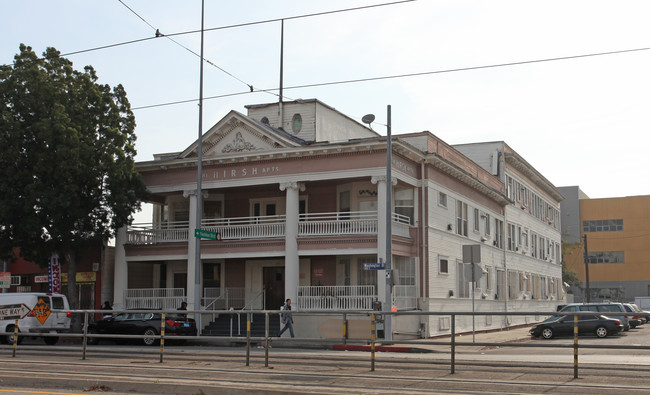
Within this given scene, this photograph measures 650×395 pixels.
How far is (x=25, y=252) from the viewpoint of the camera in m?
30.7

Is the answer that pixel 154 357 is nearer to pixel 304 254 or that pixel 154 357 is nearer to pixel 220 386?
pixel 220 386

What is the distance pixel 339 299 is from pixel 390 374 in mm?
16025

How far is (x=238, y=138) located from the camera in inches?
1278

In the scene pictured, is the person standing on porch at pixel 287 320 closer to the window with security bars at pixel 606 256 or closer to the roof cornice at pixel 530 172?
the roof cornice at pixel 530 172

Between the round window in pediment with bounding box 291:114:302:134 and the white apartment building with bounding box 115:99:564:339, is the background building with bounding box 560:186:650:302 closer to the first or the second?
the white apartment building with bounding box 115:99:564:339

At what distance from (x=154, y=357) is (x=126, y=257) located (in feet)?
55.3

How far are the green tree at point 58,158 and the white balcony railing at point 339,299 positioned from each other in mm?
8976

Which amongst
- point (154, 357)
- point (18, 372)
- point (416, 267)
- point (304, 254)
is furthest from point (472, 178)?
point (18, 372)

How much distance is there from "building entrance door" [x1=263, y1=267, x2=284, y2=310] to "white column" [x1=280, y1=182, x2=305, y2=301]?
336 cm

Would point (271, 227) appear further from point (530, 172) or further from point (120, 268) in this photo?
point (530, 172)

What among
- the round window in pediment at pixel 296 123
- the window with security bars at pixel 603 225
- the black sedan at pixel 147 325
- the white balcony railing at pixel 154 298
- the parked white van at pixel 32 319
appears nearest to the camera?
the parked white van at pixel 32 319

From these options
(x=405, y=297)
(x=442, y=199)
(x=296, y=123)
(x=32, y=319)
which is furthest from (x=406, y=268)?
(x=32, y=319)

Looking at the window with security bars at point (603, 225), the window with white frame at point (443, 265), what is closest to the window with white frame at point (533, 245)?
the window with white frame at point (443, 265)

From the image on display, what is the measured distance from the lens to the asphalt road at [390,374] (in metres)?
11.9
